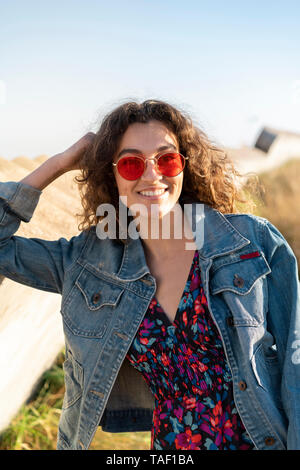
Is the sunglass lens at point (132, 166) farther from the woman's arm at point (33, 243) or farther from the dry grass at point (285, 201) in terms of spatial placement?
the dry grass at point (285, 201)

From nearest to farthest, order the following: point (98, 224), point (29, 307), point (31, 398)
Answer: point (98, 224) < point (29, 307) < point (31, 398)

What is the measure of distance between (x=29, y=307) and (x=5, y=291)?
1.56 ft

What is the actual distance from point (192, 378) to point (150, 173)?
817 millimetres

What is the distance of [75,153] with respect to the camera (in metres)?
2.42

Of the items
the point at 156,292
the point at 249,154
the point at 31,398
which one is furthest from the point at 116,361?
the point at 249,154

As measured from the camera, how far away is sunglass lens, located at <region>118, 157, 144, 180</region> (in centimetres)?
214

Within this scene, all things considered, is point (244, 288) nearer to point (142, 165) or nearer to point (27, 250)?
point (142, 165)

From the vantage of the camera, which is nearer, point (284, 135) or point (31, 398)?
point (31, 398)

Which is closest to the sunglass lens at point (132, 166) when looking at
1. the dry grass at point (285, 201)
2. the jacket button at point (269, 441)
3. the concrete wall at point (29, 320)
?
the concrete wall at point (29, 320)

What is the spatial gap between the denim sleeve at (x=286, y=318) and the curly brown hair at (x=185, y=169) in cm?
38

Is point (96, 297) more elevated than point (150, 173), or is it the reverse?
point (150, 173)

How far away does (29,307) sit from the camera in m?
2.91

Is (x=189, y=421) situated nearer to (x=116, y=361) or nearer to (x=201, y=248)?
(x=116, y=361)

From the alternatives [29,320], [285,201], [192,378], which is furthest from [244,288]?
[285,201]
